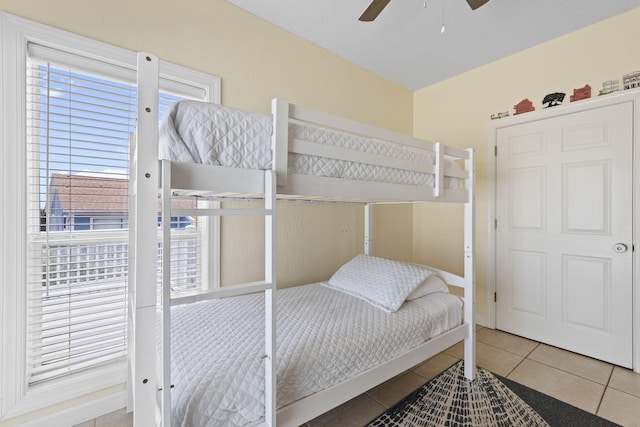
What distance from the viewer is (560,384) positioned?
6.24 feet

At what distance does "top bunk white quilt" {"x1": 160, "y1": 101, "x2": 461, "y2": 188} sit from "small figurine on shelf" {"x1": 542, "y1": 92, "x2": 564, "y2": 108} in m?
2.14

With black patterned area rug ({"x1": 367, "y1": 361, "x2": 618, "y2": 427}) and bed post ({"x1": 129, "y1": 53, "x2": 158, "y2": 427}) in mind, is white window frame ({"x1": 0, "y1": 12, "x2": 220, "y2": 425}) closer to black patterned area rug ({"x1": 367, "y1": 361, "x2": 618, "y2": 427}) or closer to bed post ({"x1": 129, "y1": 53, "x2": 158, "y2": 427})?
bed post ({"x1": 129, "y1": 53, "x2": 158, "y2": 427})

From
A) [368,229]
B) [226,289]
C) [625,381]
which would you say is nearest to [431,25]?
[368,229]

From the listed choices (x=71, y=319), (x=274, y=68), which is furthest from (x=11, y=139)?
(x=274, y=68)

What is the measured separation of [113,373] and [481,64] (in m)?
3.85

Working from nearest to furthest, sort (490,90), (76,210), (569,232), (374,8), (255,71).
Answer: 1. (76,210)
2. (374,8)
3. (255,71)
4. (569,232)
5. (490,90)

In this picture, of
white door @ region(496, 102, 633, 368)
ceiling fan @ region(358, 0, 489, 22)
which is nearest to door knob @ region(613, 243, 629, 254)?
white door @ region(496, 102, 633, 368)

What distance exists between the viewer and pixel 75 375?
5.23 feet

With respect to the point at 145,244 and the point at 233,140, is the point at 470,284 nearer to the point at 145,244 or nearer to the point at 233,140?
the point at 233,140

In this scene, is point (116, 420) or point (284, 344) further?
point (116, 420)

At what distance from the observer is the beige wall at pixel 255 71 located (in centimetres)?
163

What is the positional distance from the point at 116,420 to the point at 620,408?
A: 2.88m

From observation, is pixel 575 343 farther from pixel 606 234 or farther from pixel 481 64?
pixel 481 64

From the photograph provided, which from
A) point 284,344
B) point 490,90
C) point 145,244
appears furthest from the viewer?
point 490,90
